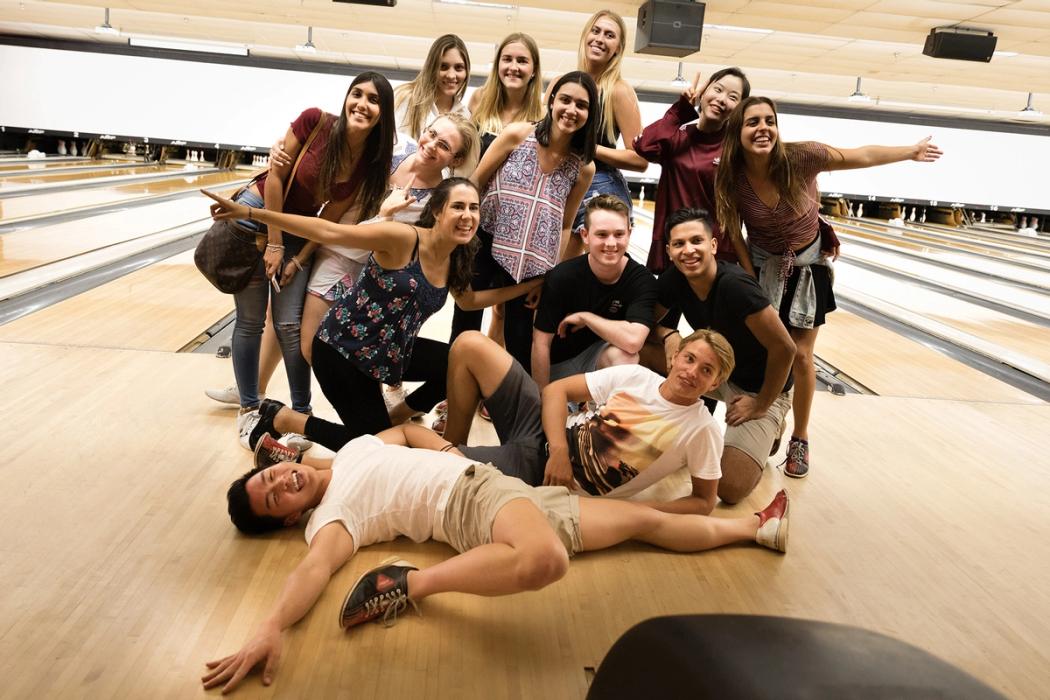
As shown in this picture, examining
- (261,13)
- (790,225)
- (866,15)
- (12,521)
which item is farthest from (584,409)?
(261,13)

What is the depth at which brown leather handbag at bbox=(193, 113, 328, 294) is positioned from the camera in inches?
91.0

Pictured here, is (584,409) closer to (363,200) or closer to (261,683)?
(363,200)

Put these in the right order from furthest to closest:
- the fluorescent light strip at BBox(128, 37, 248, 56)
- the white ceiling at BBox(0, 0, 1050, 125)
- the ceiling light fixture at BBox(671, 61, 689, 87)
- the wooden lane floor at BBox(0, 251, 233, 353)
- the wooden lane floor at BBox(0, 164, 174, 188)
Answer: the fluorescent light strip at BBox(128, 37, 248, 56), the ceiling light fixture at BBox(671, 61, 689, 87), the wooden lane floor at BBox(0, 164, 174, 188), the white ceiling at BBox(0, 0, 1050, 125), the wooden lane floor at BBox(0, 251, 233, 353)

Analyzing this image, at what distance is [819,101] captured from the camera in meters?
13.8

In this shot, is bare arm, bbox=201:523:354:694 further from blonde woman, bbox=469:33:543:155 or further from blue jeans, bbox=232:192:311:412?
blonde woman, bbox=469:33:543:155

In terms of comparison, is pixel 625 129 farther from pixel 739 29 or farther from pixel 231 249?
pixel 739 29

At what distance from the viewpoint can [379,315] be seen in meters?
2.17

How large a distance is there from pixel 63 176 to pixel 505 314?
29.2 feet

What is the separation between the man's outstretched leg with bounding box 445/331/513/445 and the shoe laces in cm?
67

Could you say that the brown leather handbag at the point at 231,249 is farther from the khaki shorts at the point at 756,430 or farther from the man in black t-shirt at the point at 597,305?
the khaki shorts at the point at 756,430

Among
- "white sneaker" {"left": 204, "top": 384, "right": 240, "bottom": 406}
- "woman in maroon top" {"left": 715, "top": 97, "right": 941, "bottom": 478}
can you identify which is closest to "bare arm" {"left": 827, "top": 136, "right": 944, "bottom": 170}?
"woman in maroon top" {"left": 715, "top": 97, "right": 941, "bottom": 478}

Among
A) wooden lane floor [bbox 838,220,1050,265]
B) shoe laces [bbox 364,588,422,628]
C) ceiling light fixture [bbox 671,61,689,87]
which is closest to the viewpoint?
shoe laces [bbox 364,588,422,628]

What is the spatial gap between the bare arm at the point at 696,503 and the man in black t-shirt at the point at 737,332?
0.25 m

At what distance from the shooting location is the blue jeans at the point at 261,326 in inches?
95.8
